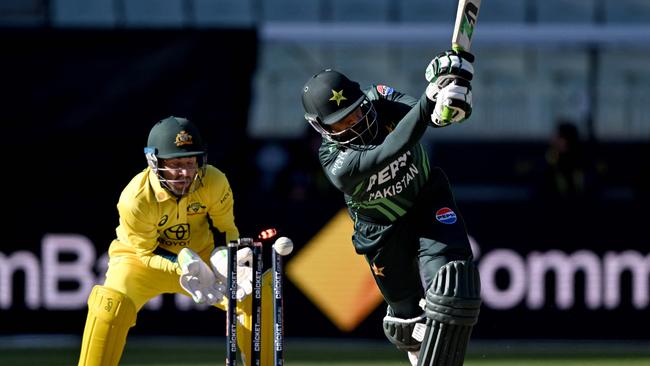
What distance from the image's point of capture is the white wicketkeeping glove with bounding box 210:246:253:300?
6512 millimetres

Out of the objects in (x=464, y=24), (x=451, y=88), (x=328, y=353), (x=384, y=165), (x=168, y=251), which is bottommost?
(x=328, y=353)

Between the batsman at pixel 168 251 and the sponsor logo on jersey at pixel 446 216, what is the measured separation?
0.97 meters

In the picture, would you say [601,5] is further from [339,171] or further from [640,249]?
[339,171]

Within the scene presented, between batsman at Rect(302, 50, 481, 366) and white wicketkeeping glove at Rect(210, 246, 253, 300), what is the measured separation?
0.58 metres

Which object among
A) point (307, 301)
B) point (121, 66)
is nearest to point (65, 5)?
point (121, 66)

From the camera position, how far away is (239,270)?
260 inches

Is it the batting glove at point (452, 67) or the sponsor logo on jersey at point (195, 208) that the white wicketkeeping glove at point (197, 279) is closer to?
the sponsor logo on jersey at point (195, 208)

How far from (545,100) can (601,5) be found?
5.29 feet

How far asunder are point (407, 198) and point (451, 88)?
1085 mm

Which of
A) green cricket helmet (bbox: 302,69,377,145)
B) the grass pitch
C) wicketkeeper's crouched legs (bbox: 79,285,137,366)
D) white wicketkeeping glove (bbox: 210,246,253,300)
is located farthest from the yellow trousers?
the grass pitch

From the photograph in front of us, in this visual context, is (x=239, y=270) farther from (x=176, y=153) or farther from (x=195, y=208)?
(x=176, y=153)

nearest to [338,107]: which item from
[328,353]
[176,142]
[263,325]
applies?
[176,142]

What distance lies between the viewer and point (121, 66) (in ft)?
33.0

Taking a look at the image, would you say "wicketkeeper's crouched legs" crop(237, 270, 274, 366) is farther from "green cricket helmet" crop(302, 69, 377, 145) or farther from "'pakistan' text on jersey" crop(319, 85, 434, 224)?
"green cricket helmet" crop(302, 69, 377, 145)
